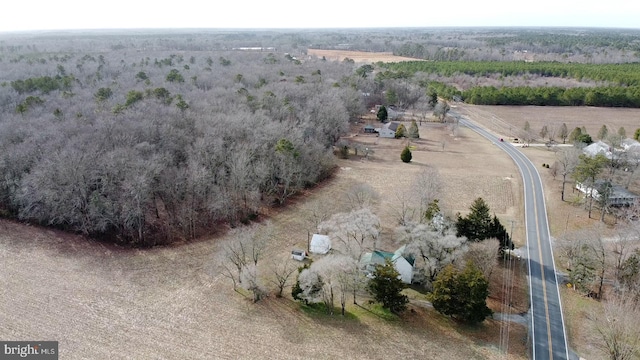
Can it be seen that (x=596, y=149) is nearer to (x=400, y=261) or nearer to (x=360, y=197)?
(x=360, y=197)

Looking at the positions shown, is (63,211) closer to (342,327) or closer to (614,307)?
(342,327)

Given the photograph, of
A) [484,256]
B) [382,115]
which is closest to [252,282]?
[484,256]

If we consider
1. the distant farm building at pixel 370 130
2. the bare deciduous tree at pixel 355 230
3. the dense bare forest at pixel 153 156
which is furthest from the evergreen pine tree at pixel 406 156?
the bare deciduous tree at pixel 355 230

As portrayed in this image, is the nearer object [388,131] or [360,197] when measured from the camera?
[360,197]

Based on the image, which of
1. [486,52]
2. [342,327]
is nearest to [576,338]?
[342,327]

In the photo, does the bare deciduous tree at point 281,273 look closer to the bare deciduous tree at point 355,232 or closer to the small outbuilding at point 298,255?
the small outbuilding at point 298,255
